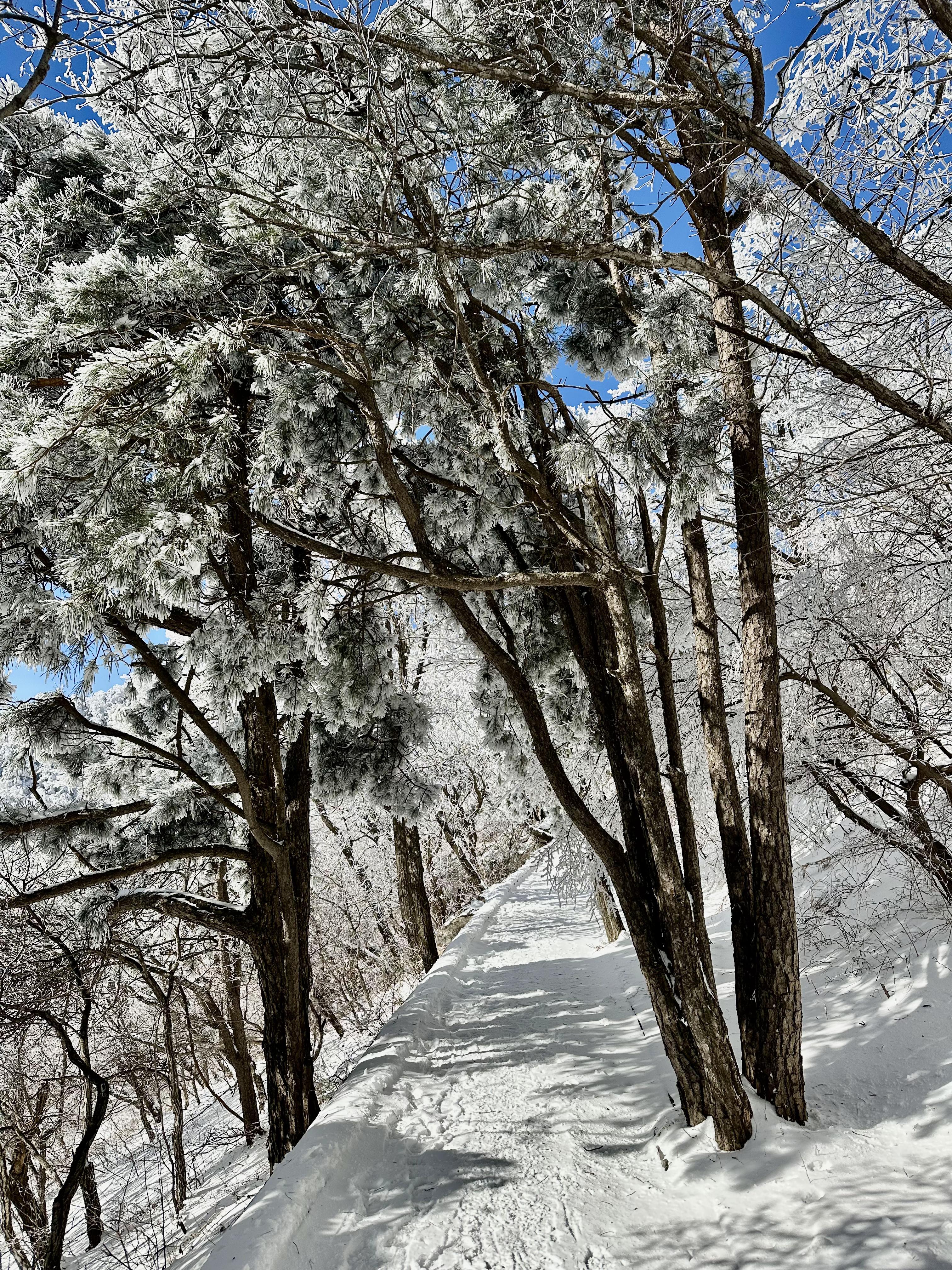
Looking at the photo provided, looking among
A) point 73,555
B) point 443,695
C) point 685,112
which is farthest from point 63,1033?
point 443,695

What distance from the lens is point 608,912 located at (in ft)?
33.3

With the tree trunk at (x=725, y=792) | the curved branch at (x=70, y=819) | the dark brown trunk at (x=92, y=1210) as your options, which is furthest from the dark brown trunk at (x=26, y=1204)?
the tree trunk at (x=725, y=792)

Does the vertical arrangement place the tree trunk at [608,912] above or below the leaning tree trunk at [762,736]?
below

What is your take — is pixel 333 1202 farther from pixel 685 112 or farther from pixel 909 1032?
pixel 685 112

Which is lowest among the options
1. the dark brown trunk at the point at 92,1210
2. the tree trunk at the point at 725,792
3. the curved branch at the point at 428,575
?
the dark brown trunk at the point at 92,1210

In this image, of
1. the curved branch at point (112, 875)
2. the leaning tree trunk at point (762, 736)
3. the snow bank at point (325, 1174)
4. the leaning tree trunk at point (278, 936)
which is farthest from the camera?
the leaning tree trunk at point (278, 936)

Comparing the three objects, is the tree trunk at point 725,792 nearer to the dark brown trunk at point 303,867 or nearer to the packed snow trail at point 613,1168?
the packed snow trail at point 613,1168

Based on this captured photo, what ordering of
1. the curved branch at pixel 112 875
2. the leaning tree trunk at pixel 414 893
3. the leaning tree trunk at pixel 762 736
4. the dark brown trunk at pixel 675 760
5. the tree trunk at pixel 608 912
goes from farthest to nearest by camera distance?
1. the leaning tree trunk at pixel 414 893
2. the tree trunk at pixel 608 912
3. the curved branch at pixel 112 875
4. the dark brown trunk at pixel 675 760
5. the leaning tree trunk at pixel 762 736

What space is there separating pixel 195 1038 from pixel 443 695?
871 cm

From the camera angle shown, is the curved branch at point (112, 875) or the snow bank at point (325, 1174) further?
the curved branch at point (112, 875)

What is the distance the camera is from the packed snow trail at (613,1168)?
3.31m

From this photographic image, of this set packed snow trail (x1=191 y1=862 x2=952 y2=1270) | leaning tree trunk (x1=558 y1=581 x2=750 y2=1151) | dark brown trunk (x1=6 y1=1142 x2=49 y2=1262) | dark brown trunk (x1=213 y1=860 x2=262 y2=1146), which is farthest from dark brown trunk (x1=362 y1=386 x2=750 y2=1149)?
dark brown trunk (x1=6 y1=1142 x2=49 y2=1262)

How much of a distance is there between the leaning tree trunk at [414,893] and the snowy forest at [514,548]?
137 inches

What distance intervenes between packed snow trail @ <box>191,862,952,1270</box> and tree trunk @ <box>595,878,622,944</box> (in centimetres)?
301
